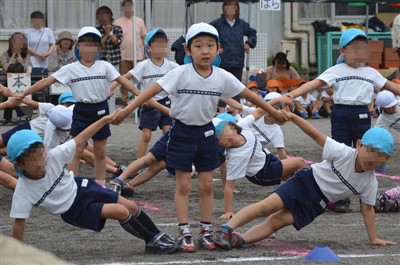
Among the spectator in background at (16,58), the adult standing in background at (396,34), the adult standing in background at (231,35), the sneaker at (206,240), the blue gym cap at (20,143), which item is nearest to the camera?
the blue gym cap at (20,143)

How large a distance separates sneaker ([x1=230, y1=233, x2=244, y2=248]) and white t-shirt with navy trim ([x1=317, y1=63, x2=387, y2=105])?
292 cm

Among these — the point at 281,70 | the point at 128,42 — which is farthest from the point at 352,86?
the point at 281,70

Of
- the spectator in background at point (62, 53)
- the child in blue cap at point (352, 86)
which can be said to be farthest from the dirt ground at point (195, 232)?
the spectator in background at point (62, 53)

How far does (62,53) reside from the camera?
18141 mm

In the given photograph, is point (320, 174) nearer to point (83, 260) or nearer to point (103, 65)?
point (83, 260)

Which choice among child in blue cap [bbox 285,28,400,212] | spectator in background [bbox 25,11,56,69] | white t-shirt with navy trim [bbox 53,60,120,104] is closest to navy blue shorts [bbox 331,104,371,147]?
child in blue cap [bbox 285,28,400,212]

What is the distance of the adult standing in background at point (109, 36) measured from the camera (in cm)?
1830

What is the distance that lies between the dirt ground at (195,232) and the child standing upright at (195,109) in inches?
18.7

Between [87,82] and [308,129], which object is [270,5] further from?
[308,129]

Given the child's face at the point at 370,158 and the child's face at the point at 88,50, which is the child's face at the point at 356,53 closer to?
the child's face at the point at 370,158

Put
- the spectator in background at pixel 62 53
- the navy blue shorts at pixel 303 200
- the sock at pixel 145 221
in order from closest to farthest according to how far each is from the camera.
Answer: the sock at pixel 145 221, the navy blue shorts at pixel 303 200, the spectator in background at pixel 62 53

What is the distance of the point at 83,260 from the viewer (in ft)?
23.3

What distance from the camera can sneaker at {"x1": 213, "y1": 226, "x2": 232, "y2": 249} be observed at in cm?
760

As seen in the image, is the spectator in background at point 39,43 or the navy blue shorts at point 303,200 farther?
the spectator in background at point 39,43
